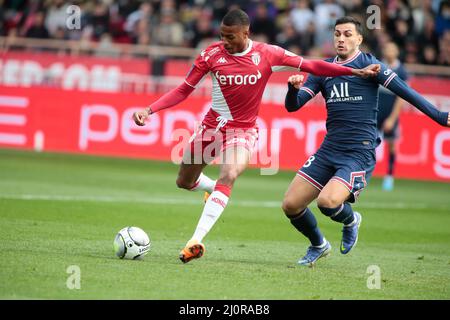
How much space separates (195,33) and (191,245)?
1599 cm

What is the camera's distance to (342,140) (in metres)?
9.78

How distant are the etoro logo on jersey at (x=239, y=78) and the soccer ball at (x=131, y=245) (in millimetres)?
1868

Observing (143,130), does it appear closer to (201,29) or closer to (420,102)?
(201,29)

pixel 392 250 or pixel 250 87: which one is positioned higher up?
pixel 250 87

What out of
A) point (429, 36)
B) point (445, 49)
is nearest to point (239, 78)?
point (445, 49)

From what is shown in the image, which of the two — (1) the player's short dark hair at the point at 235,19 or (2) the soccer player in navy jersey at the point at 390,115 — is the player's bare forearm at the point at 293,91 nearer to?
(1) the player's short dark hair at the point at 235,19

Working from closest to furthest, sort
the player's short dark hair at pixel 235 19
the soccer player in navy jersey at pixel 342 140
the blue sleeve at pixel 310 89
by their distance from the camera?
the player's short dark hair at pixel 235 19
the soccer player in navy jersey at pixel 342 140
the blue sleeve at pixel 310 89

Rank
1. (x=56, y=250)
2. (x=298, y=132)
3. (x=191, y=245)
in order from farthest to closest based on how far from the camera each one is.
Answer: (x=298, y=132)
(x=56, y=250)
(x=191, y=245)

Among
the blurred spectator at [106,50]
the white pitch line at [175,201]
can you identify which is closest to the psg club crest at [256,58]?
the white pitch line at [175,201]

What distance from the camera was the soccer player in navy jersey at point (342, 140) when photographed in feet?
31.7

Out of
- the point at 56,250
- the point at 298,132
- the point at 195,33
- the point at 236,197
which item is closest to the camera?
the point at 56,250
